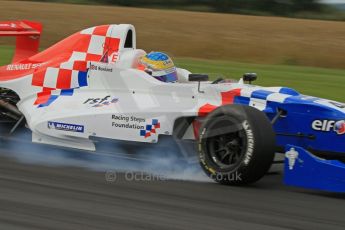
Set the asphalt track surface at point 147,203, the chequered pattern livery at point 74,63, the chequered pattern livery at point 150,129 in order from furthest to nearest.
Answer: the chequered pattern livery at point 74,63 < the chequered pattern livery at point 150,129 < the asphalt track surface at point 147,203

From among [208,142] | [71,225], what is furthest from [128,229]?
[208,142]

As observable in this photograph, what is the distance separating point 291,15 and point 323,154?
116 ft

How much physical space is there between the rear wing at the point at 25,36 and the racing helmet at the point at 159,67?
1.71 metres

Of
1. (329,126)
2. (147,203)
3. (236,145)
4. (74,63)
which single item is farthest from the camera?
(74,63)

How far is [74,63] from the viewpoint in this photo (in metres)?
7.31

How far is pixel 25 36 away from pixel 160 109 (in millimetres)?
2614

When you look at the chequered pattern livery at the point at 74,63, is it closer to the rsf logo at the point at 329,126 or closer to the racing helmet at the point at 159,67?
the racing helmet at the point at 159,67

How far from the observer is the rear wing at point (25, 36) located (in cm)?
799

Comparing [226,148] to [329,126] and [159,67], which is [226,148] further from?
[159,67]

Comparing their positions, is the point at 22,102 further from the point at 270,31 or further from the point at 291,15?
the point at 291,15

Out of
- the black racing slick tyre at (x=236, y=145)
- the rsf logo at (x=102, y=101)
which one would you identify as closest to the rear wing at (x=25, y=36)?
the rsf logo at (x=102, y=101)

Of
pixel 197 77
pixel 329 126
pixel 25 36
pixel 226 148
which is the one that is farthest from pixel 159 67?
pixel 25 36

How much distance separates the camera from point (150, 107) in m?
6.45

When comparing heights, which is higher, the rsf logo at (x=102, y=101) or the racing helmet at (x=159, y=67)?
the racing helmet at (x=159, y=67)
